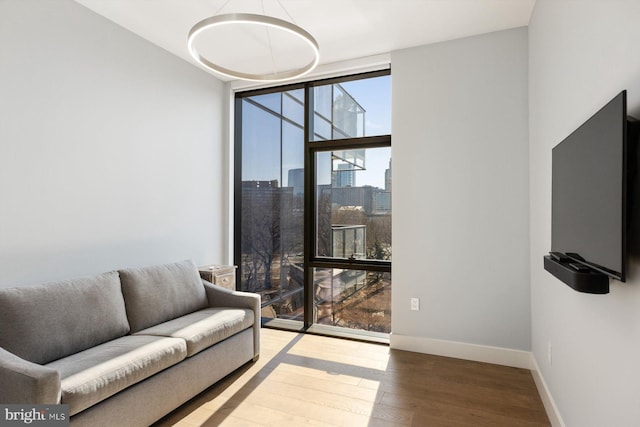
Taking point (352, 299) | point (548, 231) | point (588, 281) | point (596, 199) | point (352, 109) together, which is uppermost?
point (352, 109)

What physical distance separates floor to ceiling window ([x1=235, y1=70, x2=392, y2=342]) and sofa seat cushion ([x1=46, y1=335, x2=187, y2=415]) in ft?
6.19

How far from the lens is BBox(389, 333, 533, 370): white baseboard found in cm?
296

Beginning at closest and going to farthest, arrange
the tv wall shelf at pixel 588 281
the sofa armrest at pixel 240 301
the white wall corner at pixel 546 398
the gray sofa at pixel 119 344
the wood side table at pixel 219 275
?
the tv wall shelf at pixel 588 281
the gray sofa at pixel 119 344
the white wall corner at pixel 546 398
the sofa armrest at pixel 240 301
the wood side table at pixel 219 275

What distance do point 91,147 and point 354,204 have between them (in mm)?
2429

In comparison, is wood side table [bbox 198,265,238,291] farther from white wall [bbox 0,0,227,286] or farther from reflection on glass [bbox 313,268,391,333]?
reflection on glass [bbox 313,268,391,333]

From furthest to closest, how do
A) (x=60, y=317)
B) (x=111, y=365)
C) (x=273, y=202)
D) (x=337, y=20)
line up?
(x=273, y=202)
(x=337, y=20)
(x=60, y=317)
(x=111, y=365)

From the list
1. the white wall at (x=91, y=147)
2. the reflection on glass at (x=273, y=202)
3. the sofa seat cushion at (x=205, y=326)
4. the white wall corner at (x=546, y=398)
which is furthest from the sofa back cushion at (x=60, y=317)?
the white wall corner at (x=546, y=398)

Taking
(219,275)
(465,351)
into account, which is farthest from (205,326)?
(465,351)

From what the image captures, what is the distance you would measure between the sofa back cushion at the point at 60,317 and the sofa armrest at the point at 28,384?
13.1 inches

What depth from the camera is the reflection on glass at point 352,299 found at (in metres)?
3.66

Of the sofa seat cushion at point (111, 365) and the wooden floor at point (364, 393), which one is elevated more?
the sofa seat cushion at point (111, 365)

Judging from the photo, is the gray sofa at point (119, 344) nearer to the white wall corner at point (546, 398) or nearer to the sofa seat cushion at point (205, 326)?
the sofa seat cushion at point (205, 326)

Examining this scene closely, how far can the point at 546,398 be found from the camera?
2297 millimetres

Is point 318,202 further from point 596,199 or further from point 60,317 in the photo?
point 596,199
